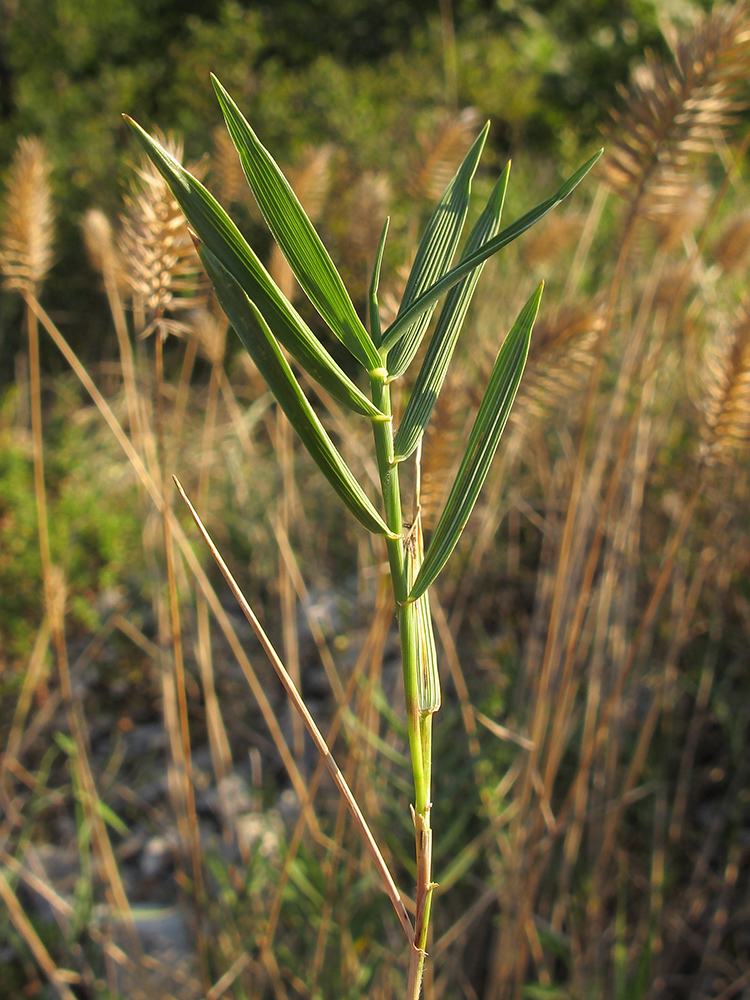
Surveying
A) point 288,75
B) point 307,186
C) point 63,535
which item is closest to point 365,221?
point 307,186

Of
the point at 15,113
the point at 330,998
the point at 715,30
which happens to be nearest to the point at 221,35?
the point at 15,113

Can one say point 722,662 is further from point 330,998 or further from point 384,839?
point 330,998

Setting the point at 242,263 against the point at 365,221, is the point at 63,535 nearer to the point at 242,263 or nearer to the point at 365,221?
the point at 365,221

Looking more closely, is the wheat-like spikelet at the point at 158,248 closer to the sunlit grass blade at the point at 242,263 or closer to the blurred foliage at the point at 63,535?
the sunlit grass blade at the point at 242,263

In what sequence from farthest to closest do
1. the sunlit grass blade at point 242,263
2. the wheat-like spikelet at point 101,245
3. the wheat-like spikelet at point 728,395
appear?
1. the wheat-like spikelet at point 101,245
2. the wheat-like spikelet at point 728,395
3. the sunlit grass blade at point 242,263

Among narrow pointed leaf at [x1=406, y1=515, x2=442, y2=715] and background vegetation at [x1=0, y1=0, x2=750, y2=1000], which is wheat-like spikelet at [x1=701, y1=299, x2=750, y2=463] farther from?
narrow pointed leaf at [x1=406, y1=515, x2=442, y2=715]

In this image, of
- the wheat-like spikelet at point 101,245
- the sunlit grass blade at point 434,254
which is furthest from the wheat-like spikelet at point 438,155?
the sunlit grass blade at point 434,254
